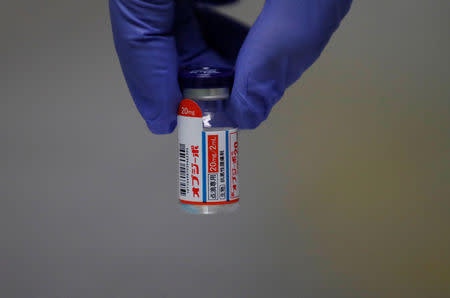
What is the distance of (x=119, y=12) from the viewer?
1112 mm

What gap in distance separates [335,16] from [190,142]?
38 centimetres

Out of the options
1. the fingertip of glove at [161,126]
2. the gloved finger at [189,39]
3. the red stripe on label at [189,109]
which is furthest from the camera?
the gloved finger at [189,39]

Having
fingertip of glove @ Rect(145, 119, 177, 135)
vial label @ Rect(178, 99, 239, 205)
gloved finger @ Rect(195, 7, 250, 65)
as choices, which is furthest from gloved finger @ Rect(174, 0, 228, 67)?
vial label @ Rect(178, 99, 239, 205)

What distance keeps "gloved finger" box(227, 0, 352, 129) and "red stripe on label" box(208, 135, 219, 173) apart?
0.10 m

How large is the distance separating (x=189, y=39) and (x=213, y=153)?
14.8 inches

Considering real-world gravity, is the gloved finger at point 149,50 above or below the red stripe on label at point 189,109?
above

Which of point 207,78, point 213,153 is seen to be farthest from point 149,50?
point 213,153

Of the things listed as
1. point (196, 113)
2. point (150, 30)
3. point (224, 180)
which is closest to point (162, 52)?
point (150, 30)

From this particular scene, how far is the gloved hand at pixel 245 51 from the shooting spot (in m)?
1.12

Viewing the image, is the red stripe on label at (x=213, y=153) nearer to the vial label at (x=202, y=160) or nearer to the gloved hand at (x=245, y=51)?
the vial label at (x=202, y=160)

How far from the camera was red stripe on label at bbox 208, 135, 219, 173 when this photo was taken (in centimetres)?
110

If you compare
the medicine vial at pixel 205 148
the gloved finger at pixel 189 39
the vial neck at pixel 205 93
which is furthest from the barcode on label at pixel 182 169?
the gloved finger at pixel 189 39

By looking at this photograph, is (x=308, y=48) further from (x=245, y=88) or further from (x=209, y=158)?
(x=209, y=158)

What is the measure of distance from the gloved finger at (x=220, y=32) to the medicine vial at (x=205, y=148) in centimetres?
28
